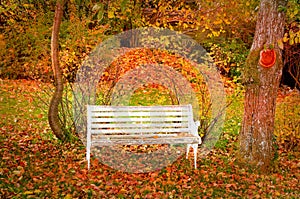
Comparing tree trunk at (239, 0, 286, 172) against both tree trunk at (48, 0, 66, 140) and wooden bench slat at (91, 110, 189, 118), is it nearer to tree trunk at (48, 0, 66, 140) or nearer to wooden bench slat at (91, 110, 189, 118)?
wooden bench slat at (91, 110, 189, 118)

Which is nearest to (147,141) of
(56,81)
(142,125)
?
(142,125)

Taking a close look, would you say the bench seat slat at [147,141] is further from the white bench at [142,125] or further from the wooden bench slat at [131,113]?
the wooden bench slat at [131,113]

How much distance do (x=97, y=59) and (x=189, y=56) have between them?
1.64 m

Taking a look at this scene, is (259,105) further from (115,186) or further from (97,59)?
(97,59)

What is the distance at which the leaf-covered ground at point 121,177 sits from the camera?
489 cm

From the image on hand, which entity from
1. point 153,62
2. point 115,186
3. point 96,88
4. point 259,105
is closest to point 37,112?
point 96,88

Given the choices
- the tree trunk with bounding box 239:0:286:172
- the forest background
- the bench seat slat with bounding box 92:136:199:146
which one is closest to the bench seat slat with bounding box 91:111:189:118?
the bench seat slat with bounding box 92:136:199:146

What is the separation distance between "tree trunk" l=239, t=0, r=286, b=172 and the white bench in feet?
2.44

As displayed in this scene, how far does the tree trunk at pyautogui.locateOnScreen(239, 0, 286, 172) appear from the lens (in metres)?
5.39

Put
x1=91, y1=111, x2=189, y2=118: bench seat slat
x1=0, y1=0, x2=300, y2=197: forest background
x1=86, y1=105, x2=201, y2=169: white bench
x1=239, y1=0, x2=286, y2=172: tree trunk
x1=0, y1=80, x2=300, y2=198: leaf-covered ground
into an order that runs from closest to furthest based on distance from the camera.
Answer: x1=0, y1=80, x2=300, y2=198: leaf-covered ground, x1=239, y1=0, x2=286, y2=172: tree trunk, x1=86, y1=105, x2=201, y2=169: white bench, x1=91, y1=111, x2=189, y2=118: bench seat slat, x1=0, y1=0, x2=300, y2=197: forest background

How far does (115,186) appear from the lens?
5.10m

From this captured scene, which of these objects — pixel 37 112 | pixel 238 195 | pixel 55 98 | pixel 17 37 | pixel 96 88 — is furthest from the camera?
pixel 17 37

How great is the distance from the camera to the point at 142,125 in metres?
6.06

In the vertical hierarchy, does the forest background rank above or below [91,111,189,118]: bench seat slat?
above
